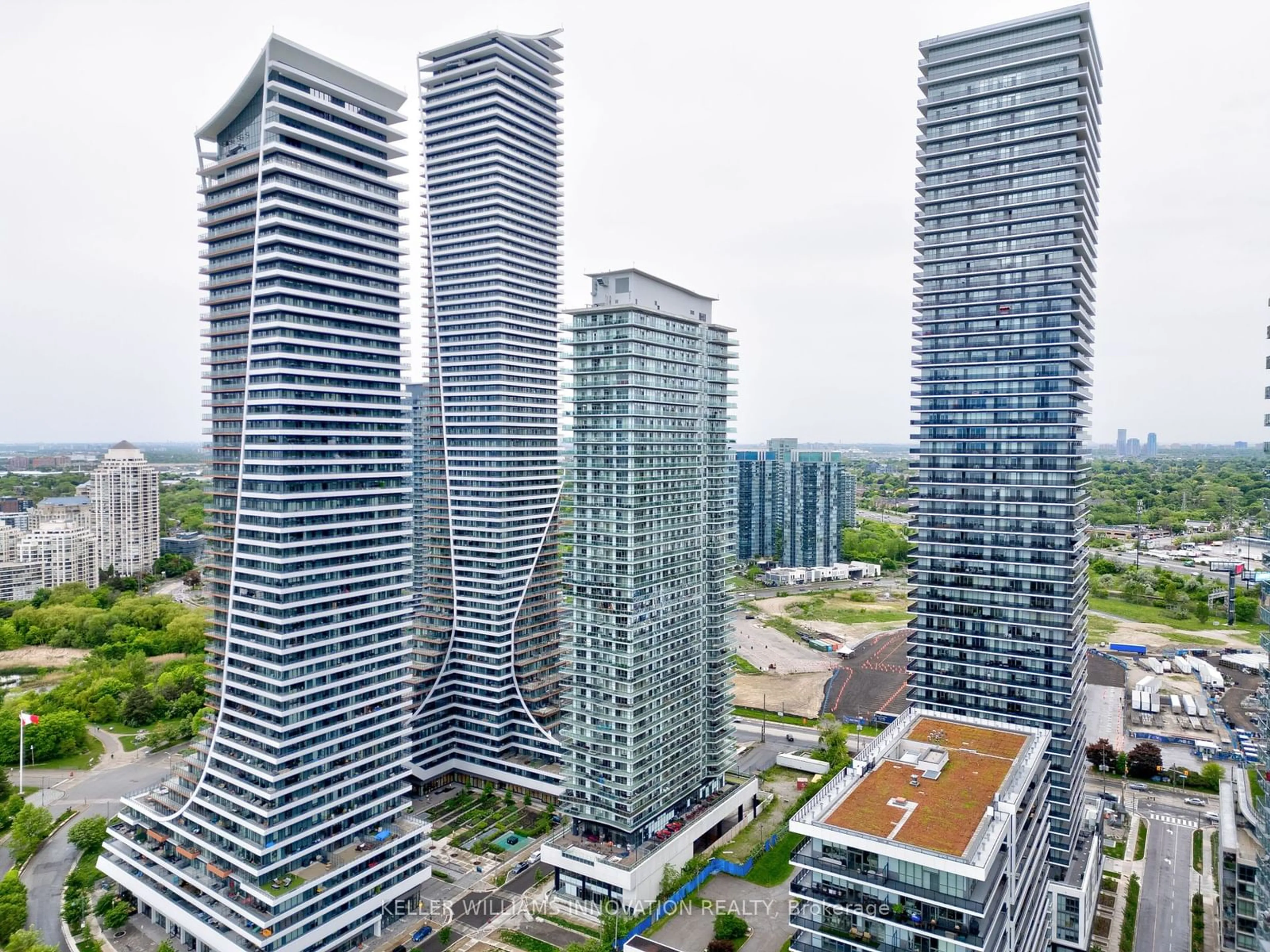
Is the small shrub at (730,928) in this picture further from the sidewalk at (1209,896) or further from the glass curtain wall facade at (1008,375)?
the sidewalk at (1209,896)

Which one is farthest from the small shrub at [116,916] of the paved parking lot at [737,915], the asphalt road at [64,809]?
the paved parking lot at [737,915]

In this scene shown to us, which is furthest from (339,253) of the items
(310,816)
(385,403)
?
(310,816)

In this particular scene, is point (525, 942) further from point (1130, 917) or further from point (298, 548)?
point (1130, 917)

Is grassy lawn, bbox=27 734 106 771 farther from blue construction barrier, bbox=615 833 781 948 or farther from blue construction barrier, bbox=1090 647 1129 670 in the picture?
blue construction barrier, bbox=1090 647 1129 670

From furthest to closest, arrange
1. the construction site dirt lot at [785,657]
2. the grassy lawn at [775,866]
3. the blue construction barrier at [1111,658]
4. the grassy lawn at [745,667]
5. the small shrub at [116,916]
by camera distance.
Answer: the construction site dirt lot at [785,657]
the grassy lawn at [745,667]
the blue construction barrier at [1111,658]
the grassy lawn at [775,866]
the small shrub at [116,916]

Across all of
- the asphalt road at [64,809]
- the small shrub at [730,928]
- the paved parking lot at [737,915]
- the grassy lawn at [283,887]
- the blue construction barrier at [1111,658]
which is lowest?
the asphalt road at [64,809]

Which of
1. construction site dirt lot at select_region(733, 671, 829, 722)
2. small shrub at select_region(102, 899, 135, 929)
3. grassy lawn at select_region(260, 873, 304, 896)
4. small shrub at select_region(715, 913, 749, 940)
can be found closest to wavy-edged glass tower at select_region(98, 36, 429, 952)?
grassy lawn at select_region(260, 873, 304, 896)

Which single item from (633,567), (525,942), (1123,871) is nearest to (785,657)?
(1123,871)
